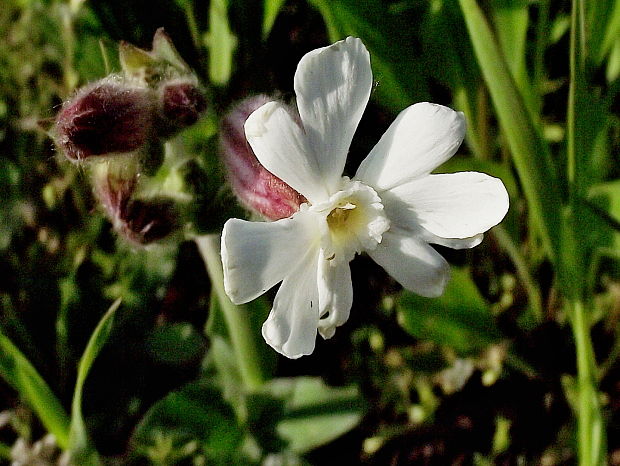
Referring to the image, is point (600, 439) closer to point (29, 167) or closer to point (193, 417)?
point (193, 417)

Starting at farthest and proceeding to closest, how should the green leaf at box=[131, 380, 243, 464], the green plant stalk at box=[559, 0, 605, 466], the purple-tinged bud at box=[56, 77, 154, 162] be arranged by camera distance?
1. the green leaf at box=[131, 380, 243, 464]
2. the green plant stalk at box=[559, 0, 605, 466]
3. the purple-tinged bud at box=[56, 77, 154, 162]

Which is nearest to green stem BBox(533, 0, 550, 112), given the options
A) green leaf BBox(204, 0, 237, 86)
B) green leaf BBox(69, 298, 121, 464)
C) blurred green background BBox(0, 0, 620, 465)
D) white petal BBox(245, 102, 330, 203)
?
blurred green background BBox(0, 0, 620, 465)

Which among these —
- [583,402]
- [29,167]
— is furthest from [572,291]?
[29,167]

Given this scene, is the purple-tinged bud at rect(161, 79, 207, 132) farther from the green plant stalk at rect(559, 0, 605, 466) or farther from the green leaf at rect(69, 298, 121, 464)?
the green plant stalk at rect(559, 0, 605, 466)

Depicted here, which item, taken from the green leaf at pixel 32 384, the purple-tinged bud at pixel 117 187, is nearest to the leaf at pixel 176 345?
the green leaf at pixel 32 384

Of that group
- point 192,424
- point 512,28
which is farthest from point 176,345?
point 512,28

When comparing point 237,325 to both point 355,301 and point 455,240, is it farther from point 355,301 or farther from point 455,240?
point 455,240

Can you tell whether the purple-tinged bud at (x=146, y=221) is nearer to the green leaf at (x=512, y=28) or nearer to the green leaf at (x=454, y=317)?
the green leaf at (x=454, y=317)
